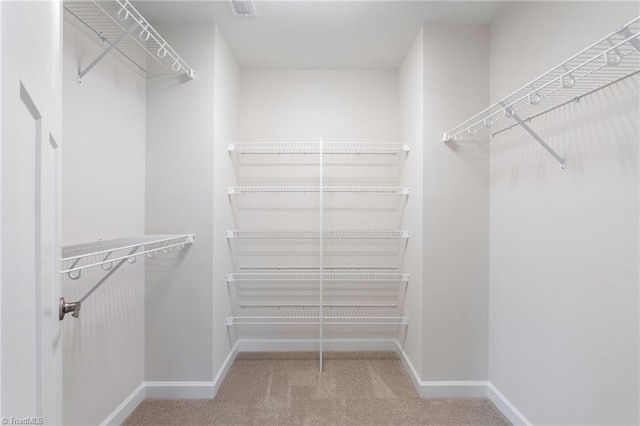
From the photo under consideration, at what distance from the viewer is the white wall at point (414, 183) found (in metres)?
2.12

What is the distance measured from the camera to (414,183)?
2271mm

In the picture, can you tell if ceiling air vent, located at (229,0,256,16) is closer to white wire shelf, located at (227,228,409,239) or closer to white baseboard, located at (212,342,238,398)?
white wire shelf, located at (227,228,409,239)

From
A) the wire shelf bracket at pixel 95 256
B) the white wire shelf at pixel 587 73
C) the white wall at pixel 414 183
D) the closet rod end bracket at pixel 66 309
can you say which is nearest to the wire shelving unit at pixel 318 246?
the white wall at pixel 414 183

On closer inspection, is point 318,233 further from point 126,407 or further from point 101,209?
point 126,407

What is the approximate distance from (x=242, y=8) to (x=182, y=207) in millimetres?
1295

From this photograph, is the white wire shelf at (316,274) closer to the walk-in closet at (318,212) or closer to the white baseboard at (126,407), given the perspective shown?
the walk-in closet at (318,212)

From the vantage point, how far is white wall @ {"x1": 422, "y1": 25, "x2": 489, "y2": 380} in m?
2.07

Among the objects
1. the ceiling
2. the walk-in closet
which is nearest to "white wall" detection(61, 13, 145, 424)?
the walk-in closet

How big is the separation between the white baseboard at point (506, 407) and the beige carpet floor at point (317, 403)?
0.03 metres

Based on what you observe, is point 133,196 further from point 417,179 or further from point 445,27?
point 445,27

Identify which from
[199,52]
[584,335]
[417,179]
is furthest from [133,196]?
[584,335]

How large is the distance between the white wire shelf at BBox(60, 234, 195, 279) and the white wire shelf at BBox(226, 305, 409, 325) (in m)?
0.92

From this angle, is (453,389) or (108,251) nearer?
(108,251)

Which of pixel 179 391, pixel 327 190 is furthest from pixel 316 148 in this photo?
pixel 179 391
